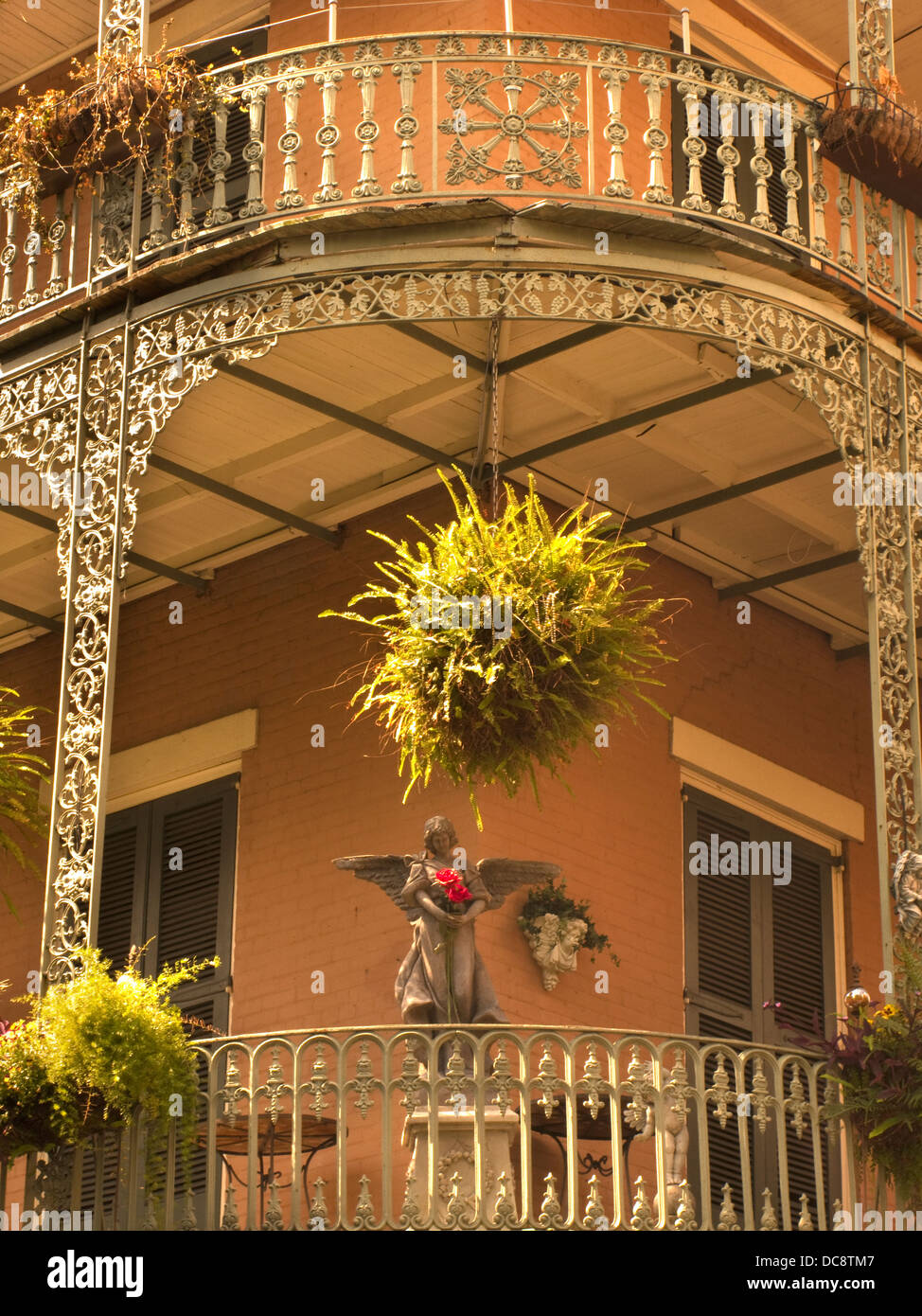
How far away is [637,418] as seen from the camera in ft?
33.0

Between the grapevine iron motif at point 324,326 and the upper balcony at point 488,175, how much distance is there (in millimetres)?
216

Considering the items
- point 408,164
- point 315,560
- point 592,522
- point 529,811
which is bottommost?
point 529,811

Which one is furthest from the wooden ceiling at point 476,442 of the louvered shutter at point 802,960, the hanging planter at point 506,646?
the louvered shutter at point 802,960

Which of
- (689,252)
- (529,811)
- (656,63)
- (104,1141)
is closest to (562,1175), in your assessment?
(529,811)

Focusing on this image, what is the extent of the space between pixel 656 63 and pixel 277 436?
8.16ft

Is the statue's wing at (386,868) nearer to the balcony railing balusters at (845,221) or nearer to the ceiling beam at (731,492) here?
the ceiling beam at (731,492)

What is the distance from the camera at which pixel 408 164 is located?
8.91 meters

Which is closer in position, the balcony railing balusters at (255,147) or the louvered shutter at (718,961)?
the balcony railing balusters at (255,147)

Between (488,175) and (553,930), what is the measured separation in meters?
3.36

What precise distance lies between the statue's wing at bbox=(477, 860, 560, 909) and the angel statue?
0.09 meters

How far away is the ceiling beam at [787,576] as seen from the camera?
1116cm

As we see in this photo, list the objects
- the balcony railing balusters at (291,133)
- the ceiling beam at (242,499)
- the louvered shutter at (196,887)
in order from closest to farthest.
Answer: the balcony railing balusters at (291,133) < the ceiling beam at (242,499) < the louvered shutter at (196,887)

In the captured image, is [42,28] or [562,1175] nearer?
[562,1175]
